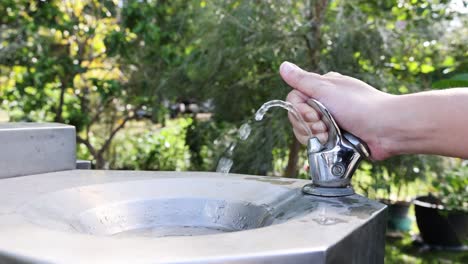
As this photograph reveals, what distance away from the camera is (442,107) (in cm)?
92

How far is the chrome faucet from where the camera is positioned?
3.42 feet

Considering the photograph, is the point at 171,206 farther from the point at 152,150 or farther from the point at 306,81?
the point at 152,150

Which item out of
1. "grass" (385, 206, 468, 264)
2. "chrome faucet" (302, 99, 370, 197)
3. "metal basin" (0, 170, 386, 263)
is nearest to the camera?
"metal basin" (0, 170, 386, 263)

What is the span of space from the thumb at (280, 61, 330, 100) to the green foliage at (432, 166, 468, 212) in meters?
1.95

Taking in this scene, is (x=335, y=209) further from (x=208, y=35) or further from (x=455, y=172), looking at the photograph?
(x=455, y=172)

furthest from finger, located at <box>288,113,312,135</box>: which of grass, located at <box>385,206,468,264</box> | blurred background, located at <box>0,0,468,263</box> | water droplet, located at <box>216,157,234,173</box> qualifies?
grass, located at <box>385,206,468,264</box>

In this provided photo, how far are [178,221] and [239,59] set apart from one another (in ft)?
5.54

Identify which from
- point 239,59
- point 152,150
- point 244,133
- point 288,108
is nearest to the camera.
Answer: point 288,108

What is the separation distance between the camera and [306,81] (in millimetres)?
1146

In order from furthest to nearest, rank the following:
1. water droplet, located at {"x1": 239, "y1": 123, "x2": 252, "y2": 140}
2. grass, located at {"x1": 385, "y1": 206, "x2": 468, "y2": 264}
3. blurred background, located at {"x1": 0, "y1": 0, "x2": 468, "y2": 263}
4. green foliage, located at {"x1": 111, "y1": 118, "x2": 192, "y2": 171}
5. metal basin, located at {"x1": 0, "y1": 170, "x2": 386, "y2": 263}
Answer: green foliage, located at {"x1": 111, "y1": 118, "x2": 192, "y2": 171} → grass, located at {"x1": 385, "y1": 206, "x2": 468, "y2": 264} → blurred background, located at {"x1": 0, "y1": 0, "x2": 468, "y2": 263} → water droplet, located at {"x1": 239, "y1": 123, "x2": 252, "y2": 140} → metal basin, located at {"x1": 0, "y1": 170, "x2": 386, "y2": 263}

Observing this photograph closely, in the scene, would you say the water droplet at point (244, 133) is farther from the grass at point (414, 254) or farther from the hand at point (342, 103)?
the grass at point (414, 254)

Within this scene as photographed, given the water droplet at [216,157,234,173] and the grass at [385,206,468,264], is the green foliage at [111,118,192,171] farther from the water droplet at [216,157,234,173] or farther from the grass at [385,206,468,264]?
the grass at [385,206,468,264]

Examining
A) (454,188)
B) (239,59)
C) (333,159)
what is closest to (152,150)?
(239,59)

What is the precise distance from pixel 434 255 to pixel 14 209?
327cm
